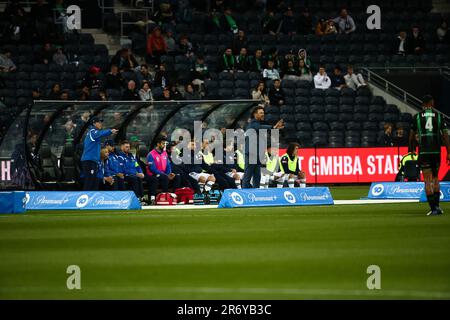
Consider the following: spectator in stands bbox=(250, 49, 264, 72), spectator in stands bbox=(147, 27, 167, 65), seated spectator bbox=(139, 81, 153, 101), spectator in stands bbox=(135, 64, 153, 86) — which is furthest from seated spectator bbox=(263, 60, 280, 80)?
seated spectator bbox=(139, 81, 153, 101)

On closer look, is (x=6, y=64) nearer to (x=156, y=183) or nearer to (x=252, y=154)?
(x=156, y=183)

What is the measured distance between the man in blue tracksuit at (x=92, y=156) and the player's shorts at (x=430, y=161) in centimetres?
842

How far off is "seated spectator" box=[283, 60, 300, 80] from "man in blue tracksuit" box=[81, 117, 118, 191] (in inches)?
574

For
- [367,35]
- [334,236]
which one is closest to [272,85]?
[367,35]

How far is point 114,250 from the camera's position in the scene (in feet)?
48.0

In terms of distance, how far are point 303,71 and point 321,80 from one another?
0.83 metres

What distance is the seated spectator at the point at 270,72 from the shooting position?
129ft

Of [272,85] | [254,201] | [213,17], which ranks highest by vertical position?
[213,17]

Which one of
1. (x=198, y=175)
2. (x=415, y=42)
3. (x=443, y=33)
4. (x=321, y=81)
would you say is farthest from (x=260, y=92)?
(x=443, y=33)

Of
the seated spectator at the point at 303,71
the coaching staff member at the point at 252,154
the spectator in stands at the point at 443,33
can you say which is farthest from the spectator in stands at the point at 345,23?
the coaching staff member at the point at 252,154

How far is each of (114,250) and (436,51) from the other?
31.1 meters

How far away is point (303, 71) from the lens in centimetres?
4041

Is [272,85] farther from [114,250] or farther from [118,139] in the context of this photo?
[114,250]

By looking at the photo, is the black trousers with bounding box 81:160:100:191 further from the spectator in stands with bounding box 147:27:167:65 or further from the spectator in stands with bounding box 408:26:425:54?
the spectator in stands with bounding box 408:26:425:54
